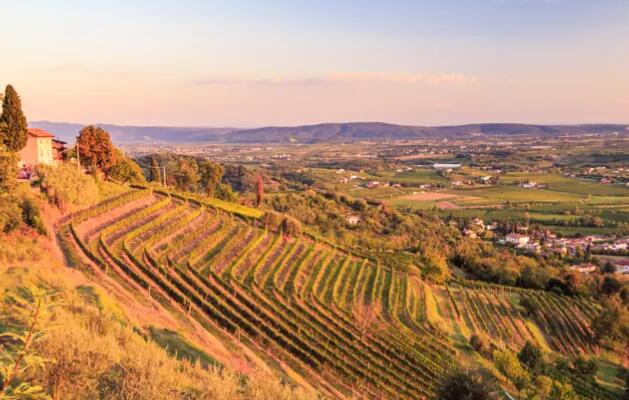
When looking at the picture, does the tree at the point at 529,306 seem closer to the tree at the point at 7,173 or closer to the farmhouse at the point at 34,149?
the tree at the point at 7,173

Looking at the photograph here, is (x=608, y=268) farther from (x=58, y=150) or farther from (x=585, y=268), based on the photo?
(x=58, y=150)

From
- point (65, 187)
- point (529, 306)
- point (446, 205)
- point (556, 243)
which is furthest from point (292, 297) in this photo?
point (446, 205)

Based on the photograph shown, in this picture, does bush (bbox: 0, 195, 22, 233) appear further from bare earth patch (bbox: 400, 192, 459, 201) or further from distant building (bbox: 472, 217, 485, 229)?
bare earth patch (bbox: 400, 192, 459, 201)

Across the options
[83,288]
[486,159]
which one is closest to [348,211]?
[83,288]

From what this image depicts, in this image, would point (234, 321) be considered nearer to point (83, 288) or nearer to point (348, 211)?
point (83, 288)

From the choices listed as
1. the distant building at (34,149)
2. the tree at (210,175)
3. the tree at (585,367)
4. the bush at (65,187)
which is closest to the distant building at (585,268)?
the tree at (585,367)

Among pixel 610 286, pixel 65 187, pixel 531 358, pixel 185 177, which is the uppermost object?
pixel 65 187
